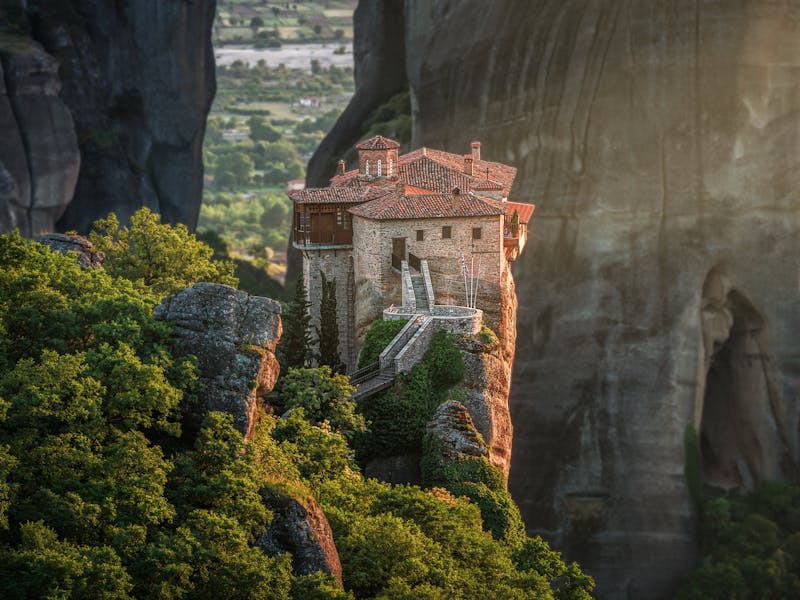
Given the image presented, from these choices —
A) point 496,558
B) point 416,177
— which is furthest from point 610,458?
point 496,558

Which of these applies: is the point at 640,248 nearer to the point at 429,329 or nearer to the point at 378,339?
the point at 378,339

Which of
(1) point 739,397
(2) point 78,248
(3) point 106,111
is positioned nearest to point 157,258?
(2) point 78,248

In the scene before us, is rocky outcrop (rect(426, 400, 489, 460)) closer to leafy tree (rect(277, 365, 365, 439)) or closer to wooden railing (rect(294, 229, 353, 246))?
leafy tree (rect(277, 365, 365, 439))

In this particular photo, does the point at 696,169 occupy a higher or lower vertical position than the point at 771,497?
higher

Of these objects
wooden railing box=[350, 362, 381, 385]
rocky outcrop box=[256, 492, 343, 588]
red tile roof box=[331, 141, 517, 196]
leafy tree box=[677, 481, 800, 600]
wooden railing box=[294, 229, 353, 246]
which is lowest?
leafy tree box=[677, 481, 800, 600]

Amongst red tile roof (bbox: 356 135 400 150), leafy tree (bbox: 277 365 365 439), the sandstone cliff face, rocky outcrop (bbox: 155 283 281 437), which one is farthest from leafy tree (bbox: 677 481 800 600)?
rocky outcrop (bbox: 155 283 281 437)

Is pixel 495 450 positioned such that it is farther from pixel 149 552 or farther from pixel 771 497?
pixel 771 497

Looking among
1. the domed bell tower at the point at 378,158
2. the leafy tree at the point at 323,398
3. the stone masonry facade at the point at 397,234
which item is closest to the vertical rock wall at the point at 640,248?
the stone masonry facade at the point at 397,234

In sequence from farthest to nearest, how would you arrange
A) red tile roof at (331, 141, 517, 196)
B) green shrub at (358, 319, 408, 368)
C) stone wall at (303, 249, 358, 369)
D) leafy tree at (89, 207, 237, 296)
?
red tile roof at (331, 141, 517, 196), stone wall at (303, 249, 358, 369), leafy tree at (89, 207, 237, 296), green shrub at (358, 319, 408, 368)

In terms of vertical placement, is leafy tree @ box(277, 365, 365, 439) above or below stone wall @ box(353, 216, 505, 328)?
below
